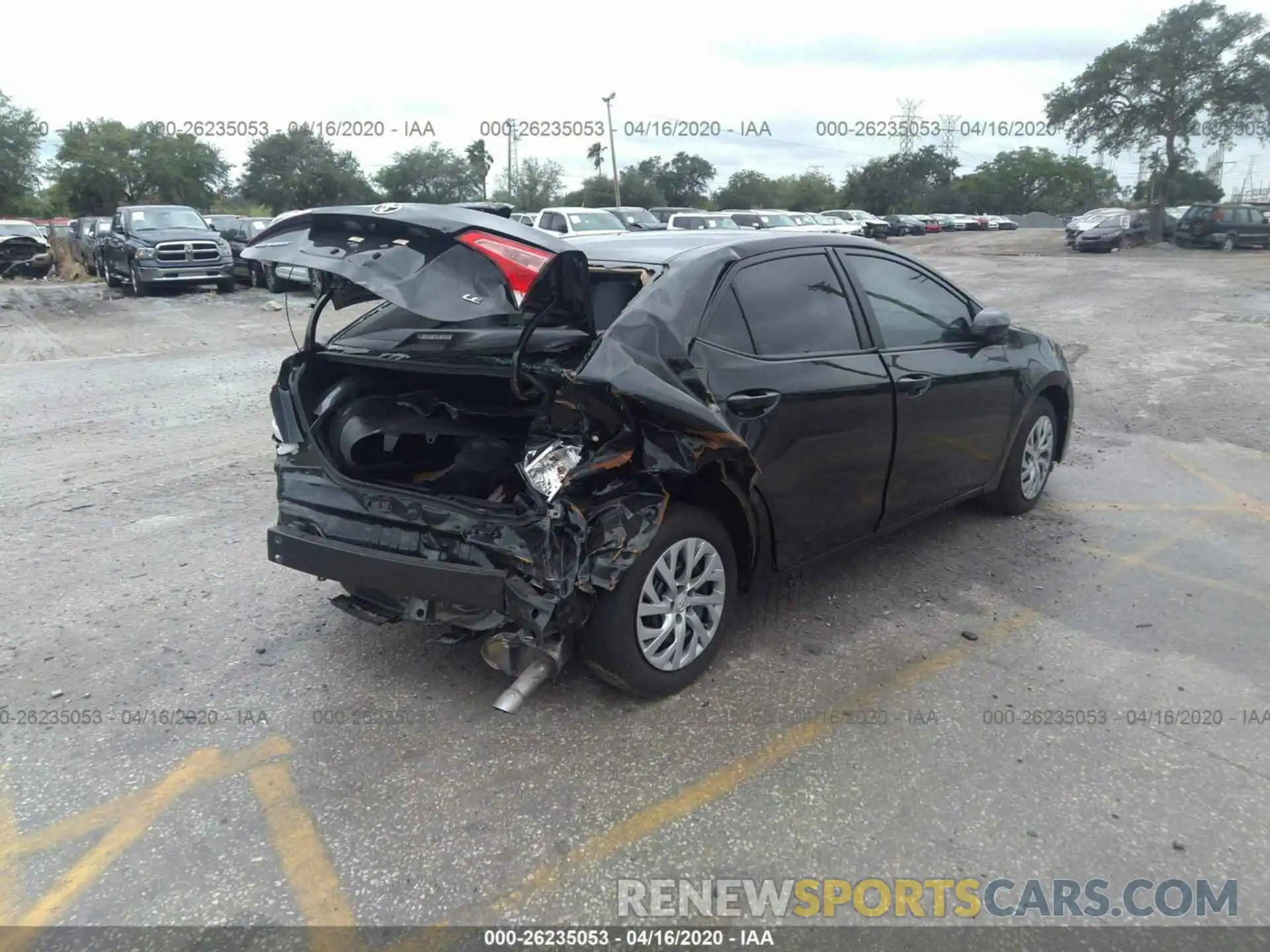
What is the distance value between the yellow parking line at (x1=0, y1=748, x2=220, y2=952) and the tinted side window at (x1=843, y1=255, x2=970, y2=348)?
336 cm

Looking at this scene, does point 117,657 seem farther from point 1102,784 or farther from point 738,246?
point 1102,784

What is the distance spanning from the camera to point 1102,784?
306cm

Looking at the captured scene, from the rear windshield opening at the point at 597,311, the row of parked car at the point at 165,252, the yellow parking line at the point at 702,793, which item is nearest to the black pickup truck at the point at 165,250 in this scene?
the row of parked car at the point at 165,252

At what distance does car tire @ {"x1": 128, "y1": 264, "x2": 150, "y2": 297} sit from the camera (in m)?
19.0

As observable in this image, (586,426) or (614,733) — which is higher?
(586,426)

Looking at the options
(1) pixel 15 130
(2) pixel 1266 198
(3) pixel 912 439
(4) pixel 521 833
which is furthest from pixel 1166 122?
(1) pixel 15 130

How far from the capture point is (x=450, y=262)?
10.4ft

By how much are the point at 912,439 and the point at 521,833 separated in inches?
102

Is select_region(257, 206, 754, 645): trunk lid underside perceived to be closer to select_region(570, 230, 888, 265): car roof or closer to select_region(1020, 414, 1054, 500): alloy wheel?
select_region(570, 230, 888, 265): car roof

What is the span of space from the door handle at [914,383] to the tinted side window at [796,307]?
0.30 meters

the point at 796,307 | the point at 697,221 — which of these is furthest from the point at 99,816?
the point at 697,221

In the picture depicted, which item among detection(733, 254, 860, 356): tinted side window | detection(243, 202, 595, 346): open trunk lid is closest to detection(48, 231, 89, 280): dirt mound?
detection(243, 202, 595, 346): open trunk lid

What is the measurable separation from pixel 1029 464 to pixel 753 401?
2.70m

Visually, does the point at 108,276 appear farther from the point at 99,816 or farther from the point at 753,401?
the point at 753,401
